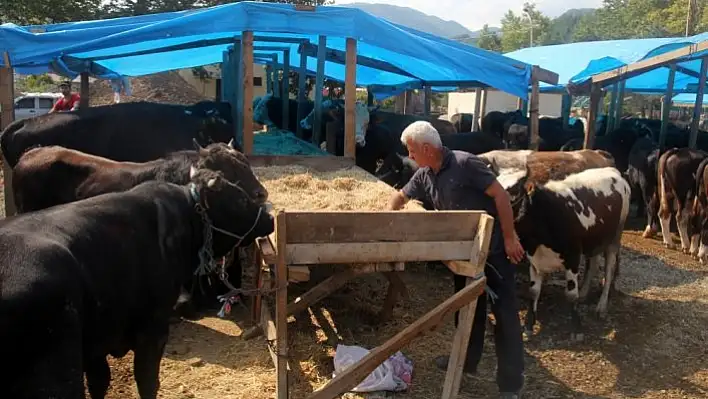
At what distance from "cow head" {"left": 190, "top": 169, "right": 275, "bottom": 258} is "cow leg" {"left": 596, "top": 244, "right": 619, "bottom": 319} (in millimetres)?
4213

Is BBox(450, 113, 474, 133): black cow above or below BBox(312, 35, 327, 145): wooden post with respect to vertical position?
below

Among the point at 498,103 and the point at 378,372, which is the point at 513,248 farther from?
the point at 498,103

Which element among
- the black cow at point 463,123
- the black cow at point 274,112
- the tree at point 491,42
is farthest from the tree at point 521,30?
the black cow at point 274,112

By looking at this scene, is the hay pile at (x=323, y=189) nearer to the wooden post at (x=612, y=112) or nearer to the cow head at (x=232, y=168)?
the cow head at (x=232, y=168)

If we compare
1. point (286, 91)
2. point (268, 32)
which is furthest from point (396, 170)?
point (286, 91)

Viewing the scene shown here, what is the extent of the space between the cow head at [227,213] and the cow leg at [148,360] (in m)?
0.65

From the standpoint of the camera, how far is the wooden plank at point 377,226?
346 centimetres

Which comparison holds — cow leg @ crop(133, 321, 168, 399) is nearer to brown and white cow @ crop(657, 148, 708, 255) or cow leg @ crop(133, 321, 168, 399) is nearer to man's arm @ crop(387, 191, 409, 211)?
man's arm @ crop(387, 191, 409, 211)

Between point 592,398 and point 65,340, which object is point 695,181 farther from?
point 65,340

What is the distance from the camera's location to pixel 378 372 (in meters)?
4.71

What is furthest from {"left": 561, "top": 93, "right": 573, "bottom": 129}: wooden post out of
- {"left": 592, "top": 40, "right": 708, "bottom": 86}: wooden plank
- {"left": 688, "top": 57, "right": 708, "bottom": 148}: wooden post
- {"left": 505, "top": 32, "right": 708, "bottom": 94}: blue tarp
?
{"left": 688, "top": 57, "right": 708, "bottom": 148}: wooden post

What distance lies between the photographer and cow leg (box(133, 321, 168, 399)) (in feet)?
11.7

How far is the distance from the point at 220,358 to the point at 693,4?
39864mm

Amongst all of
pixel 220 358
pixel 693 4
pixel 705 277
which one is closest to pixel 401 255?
pixel 220 358
